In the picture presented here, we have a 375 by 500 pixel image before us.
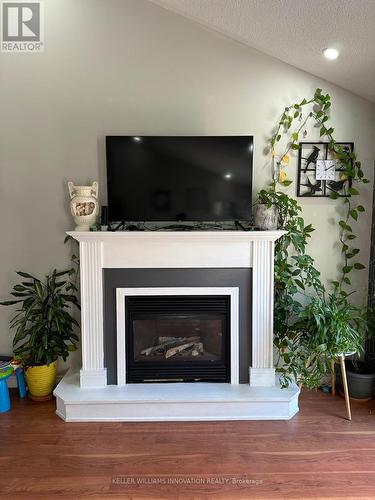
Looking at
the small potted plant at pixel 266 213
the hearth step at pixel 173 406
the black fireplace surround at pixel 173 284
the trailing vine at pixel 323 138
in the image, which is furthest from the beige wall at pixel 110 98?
the hearth step at pixel 173 406

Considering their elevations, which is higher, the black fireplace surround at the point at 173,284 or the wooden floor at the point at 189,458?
the black fireplace surround at the point at 173,284

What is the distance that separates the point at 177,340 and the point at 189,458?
32.8 inches

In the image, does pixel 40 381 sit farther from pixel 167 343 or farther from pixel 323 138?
pixel 323 138

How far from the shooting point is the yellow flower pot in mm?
2547

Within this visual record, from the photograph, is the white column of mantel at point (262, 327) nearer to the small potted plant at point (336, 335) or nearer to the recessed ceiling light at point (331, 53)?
the small potted plant at point (336, 335)

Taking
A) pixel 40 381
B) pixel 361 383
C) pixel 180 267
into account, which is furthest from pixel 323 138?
pixel 40 381

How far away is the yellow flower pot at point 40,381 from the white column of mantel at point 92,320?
0.97 ft

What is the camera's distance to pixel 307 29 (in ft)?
7.22

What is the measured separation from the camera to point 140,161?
2.47 meters

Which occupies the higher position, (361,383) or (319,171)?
(319,171)

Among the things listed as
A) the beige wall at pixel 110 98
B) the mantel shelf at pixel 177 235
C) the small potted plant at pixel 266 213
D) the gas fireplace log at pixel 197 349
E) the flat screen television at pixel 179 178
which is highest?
the beige wall at pixel 110 98

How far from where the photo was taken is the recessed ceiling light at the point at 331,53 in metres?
2.31

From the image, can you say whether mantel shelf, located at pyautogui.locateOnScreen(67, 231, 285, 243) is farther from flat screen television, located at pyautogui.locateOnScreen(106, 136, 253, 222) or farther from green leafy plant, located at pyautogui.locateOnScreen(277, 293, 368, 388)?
green leafy plant, located at pyautogui.locateOnScreen(277, 293, 368, 388)

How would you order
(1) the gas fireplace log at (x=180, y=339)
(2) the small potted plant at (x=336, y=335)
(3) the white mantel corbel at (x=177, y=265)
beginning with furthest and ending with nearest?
(1) the gas fireplace log at (x=180, y=339) < (3) the white mantel corbel at (x=177, y=265) < (2) the small potted plant at (x=336, y=335)
